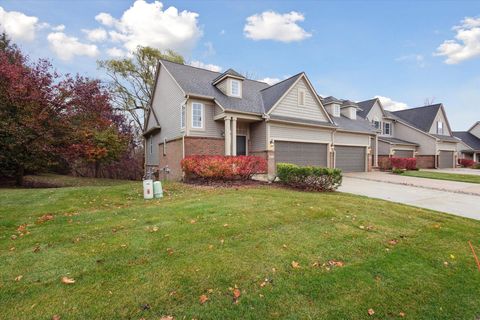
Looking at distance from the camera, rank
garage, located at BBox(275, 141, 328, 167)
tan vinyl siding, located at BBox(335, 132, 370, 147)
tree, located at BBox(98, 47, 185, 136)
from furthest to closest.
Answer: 1. tree, located at BBox(98, 47, 185, 136)
2. tan vinyl siding, located at BBox(335, 132, 370, 147)
3. garage, located at BBox(275, 141, 328, 167)

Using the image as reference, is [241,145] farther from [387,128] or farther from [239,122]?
[387,128]

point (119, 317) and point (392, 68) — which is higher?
point (392, 68)

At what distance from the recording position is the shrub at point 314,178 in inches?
387

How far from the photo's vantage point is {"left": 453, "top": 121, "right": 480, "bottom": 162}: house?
34.4 m

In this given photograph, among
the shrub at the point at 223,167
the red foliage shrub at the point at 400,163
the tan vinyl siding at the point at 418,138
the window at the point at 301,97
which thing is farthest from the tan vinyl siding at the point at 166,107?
the tan vinyl siding at the point at 418,138

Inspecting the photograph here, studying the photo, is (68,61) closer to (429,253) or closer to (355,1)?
(355,1)

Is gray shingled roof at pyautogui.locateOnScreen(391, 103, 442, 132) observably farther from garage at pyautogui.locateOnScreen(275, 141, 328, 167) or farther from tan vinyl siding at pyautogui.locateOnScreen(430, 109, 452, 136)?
garage at pyautogui.locateOnScreen(275, 141, 328, 167)

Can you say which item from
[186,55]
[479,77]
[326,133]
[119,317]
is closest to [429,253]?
[119,317]

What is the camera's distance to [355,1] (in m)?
12.0

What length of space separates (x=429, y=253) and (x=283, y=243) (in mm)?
2523

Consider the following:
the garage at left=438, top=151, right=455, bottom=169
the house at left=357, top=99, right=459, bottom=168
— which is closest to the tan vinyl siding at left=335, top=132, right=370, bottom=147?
the house at left=357, top=99, right=459, bottom=168

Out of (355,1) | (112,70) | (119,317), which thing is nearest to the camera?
(119,317)

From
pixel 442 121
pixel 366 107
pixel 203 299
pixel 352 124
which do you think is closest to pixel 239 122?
pixel 352 124

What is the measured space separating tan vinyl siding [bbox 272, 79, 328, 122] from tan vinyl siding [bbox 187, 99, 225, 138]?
11.7 ft
